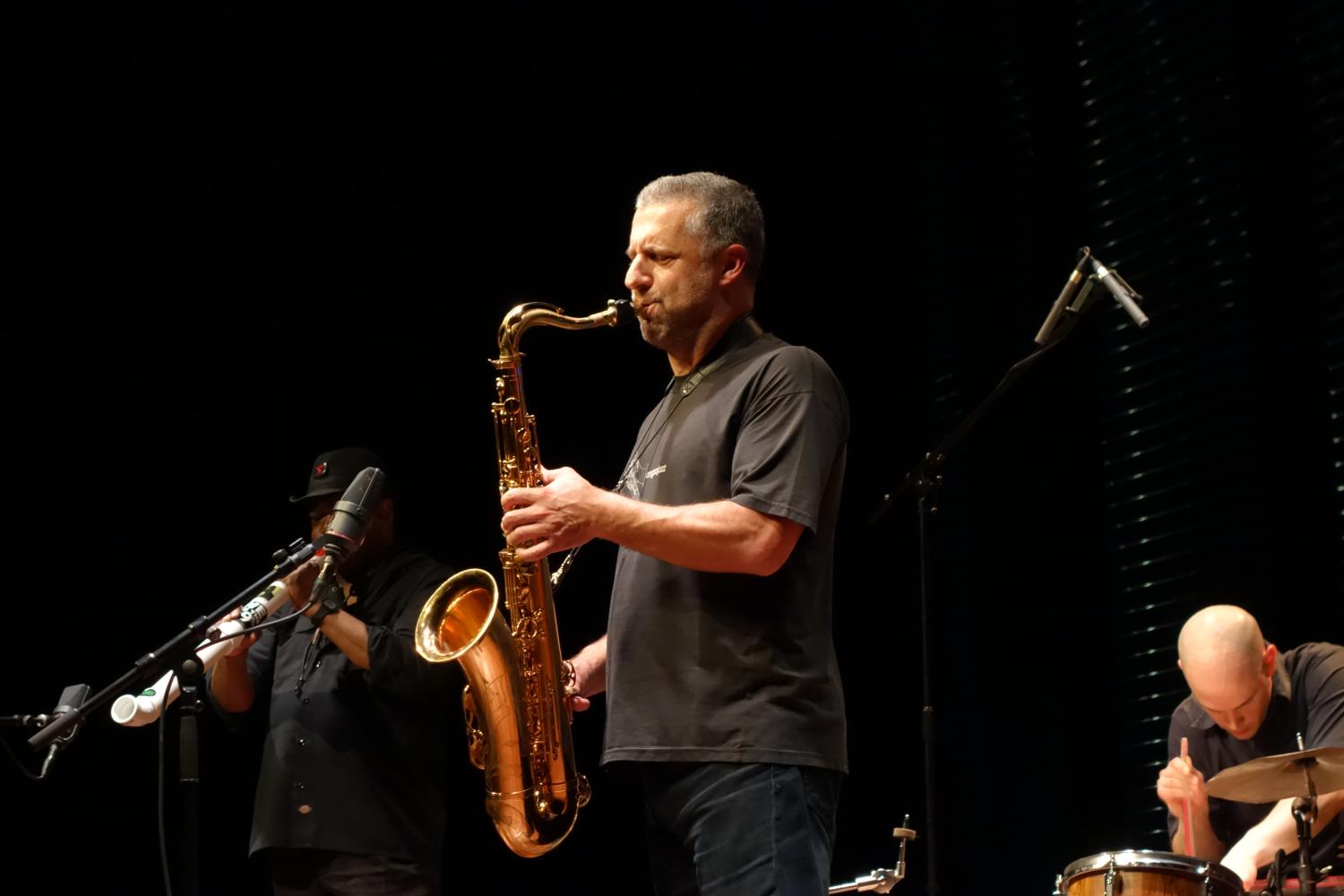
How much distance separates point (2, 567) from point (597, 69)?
2.84m

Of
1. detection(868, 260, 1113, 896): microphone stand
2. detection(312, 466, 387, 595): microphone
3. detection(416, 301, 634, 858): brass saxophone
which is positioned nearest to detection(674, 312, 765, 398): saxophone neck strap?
detection(416, 301, 634, 858): brass saxophone

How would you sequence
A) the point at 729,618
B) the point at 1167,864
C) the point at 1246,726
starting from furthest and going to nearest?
the point at 1246,726
the point at 1167,864
the point at 729,618

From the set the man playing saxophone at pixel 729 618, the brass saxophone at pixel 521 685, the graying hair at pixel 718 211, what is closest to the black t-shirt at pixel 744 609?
the man playing saxophone at pixel 729 618

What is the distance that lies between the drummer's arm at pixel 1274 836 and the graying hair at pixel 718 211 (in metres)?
2.24

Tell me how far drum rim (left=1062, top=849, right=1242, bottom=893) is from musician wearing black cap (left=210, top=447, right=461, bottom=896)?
5.46 feet

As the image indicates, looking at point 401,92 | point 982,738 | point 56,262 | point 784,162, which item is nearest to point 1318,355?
point 982,738

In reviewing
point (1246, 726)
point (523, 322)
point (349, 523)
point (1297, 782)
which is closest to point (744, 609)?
point (349, 523)

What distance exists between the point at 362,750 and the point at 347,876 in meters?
0.31

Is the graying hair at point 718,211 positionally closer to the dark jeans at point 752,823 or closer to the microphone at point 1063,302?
the dark jeans at point 752,823

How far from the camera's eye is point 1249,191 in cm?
498

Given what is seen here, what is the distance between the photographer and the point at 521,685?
10.0 ft

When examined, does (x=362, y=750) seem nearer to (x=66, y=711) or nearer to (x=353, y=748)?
(x=353, y=748)

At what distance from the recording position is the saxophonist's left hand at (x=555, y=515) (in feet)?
7.93

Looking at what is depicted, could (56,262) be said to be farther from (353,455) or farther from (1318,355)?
(1318,355)
